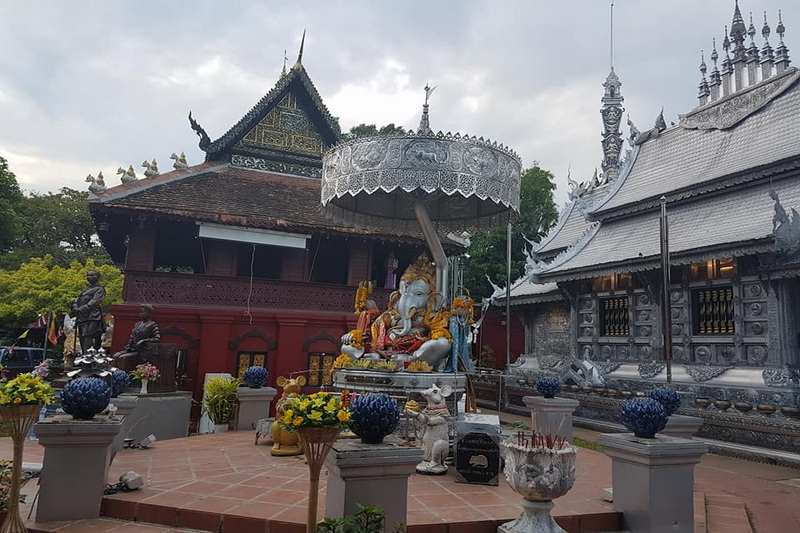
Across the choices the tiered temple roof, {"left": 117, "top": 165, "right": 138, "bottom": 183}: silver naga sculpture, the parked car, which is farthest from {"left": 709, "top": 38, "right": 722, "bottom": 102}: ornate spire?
the parked car

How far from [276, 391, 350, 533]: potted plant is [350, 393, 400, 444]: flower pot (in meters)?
0.33

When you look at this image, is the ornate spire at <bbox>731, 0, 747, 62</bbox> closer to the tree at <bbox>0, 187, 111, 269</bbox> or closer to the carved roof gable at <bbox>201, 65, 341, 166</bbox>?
the carved roof gable at <bbox>201, 65, 341, 166</bbox>

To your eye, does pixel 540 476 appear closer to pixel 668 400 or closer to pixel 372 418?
pixel 372 418

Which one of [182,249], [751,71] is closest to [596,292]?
[751,71]

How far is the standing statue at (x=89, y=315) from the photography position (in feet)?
41.0

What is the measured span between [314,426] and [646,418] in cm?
344

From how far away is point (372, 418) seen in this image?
4344mm

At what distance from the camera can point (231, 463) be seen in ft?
22.9

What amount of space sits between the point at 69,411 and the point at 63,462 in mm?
471

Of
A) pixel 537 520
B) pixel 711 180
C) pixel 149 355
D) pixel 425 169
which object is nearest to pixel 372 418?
pixel 537 520

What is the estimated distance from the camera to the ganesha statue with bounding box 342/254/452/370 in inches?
331

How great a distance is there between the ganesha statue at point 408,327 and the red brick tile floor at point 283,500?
203cm

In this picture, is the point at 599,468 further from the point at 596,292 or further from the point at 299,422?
the point at 596,292

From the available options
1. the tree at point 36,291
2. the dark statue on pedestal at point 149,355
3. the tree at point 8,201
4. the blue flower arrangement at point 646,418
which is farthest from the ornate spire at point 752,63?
the tree at point 8,201
